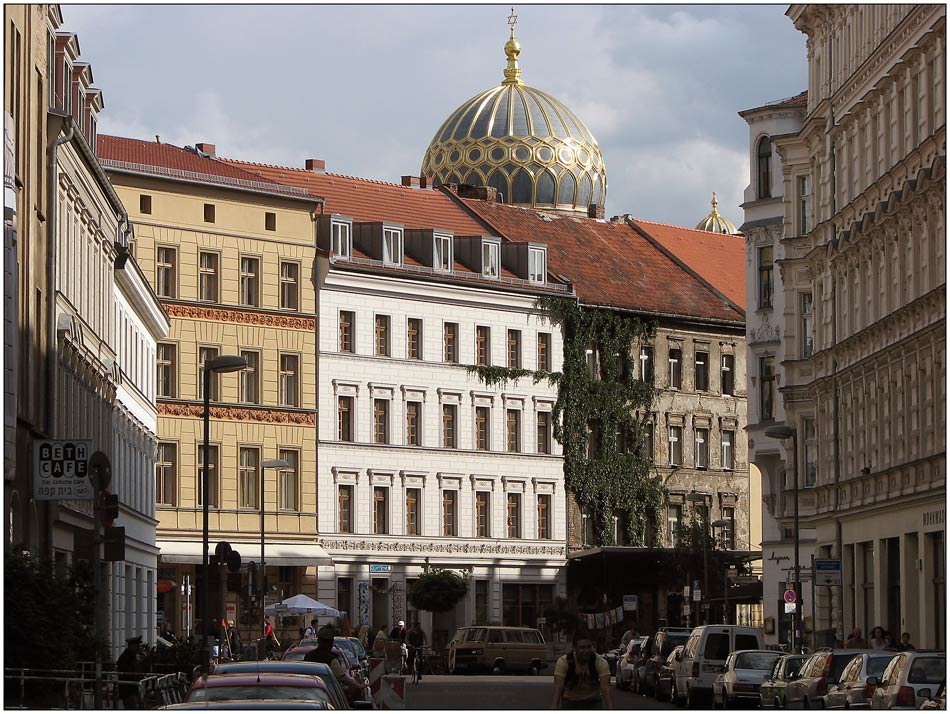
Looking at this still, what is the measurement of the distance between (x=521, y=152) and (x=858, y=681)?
78052 mm

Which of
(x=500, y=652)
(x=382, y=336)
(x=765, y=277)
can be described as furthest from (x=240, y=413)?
(x=765, y=277)

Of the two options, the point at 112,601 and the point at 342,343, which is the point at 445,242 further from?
the point at 112,601

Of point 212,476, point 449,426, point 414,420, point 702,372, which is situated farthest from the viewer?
point 702,372

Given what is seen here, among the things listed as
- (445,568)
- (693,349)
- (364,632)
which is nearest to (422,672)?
(364,632)

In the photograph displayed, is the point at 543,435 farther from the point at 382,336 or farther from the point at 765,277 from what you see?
the point at 765,277

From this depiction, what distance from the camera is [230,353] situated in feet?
268

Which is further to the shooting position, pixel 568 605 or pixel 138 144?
pixel 568 605

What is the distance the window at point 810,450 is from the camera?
2384 inches

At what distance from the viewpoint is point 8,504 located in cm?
3606

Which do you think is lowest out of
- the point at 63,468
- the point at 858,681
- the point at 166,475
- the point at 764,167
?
the point at 858,681

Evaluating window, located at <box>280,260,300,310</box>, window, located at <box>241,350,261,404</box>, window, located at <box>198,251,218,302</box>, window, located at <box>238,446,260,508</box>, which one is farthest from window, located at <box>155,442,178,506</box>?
window, located at <box>280,260,300,310</box>

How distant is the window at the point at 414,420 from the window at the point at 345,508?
3359 mm

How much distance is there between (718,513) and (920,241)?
159 ft

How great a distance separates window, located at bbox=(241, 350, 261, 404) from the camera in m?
82.1
